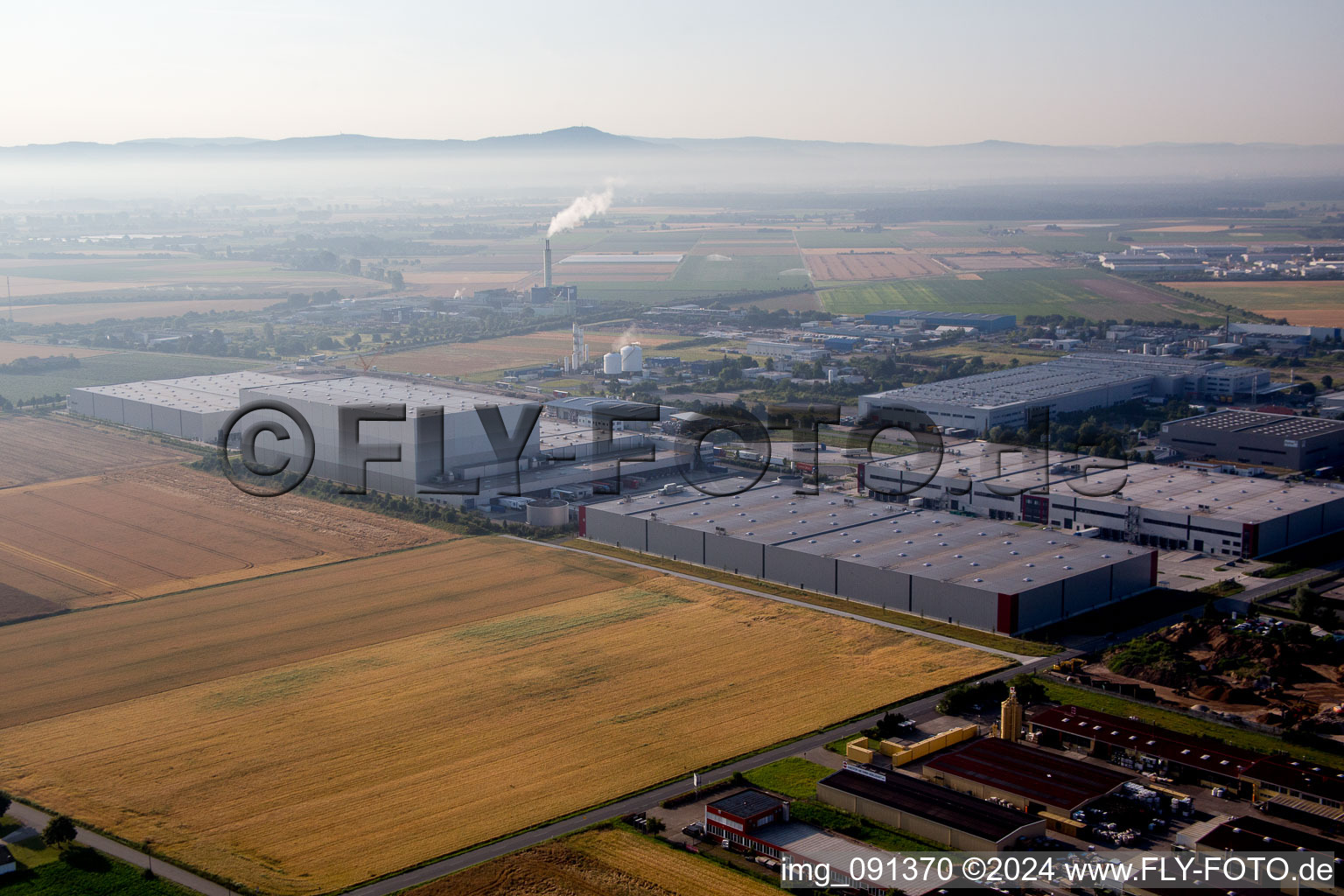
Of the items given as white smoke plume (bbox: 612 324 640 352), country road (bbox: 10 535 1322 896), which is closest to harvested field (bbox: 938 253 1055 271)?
white smoke plume (bbox: 612 324 640 352)

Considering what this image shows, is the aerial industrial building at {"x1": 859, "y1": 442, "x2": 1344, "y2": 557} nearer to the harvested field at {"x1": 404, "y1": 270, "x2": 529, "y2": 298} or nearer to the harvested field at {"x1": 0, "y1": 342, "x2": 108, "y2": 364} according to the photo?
the harvested field at {"x1": 0, "y1": 342, "x2": 108, "y2": 364}

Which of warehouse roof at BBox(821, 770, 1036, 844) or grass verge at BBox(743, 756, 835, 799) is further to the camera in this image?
grass verge at BBox(743, 756, 835, 799)

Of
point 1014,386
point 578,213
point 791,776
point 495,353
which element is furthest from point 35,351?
point 578,213

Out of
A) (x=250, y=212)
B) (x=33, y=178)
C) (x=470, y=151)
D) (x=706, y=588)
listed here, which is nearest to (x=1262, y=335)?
(x=706, y=588)

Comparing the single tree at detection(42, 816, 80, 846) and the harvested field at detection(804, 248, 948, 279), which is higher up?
the harvested field at detection(804, 248, 948, 279)

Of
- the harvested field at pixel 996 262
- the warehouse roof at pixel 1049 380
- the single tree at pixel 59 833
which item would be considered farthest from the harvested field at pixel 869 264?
the single tree at pixel 59 833

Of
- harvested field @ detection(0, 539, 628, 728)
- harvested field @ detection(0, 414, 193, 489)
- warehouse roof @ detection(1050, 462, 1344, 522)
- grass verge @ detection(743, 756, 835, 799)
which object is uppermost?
warehouse roof @ detection(1050, 462, 1344, 522)
